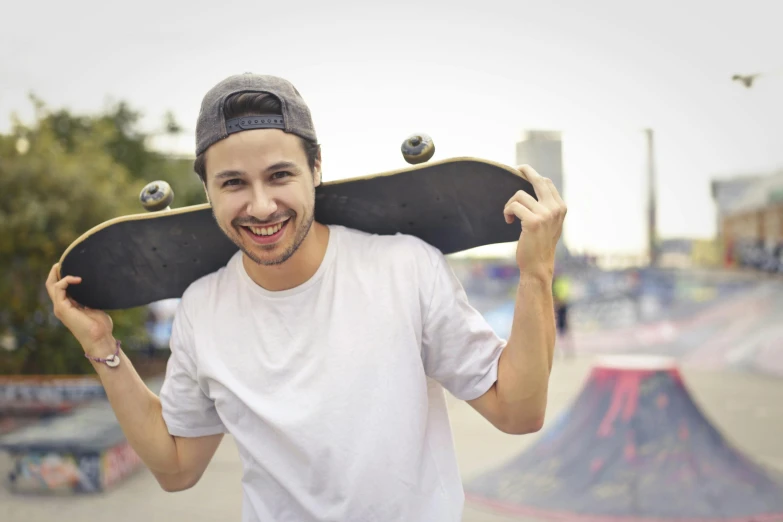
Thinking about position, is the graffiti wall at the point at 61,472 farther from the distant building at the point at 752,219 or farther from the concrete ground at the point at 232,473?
the distant building at the point at 752,219

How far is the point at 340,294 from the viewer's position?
142cm

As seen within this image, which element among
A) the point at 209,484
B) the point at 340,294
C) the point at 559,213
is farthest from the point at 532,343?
the point at 209,484

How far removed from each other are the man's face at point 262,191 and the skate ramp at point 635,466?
13.4ft

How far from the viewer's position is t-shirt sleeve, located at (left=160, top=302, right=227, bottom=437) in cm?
154

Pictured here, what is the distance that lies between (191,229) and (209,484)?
16.9 ft

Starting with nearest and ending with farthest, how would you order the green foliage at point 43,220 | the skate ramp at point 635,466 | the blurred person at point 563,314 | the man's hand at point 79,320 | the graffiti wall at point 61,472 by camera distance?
1. the man's hand at point 79,320
2. the skate ramp at point 635,466
3. the graffiti wall at point 61,472
4. the green foliage at point 43,220
5. the blurred person at point 563,314

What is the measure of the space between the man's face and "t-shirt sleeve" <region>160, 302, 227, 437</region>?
29 centimetres

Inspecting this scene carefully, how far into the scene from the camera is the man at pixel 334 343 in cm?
135

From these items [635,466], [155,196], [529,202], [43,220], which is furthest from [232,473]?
[529,202]

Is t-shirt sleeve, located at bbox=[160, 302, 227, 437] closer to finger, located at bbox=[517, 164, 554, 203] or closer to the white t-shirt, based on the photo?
the white t-shirt

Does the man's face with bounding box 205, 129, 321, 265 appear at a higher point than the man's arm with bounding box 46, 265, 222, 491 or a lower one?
higher

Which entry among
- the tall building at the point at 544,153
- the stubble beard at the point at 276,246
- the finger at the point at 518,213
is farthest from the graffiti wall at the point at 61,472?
the finger at the point at 518,213

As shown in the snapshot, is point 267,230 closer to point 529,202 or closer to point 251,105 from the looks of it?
point 251,105

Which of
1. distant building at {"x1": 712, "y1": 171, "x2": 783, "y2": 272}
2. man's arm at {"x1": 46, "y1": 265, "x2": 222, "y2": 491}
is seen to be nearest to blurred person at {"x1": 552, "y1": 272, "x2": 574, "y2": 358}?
distant building at {"x1": 712, "y1": 171, "x2": 783, "y2": 272}
